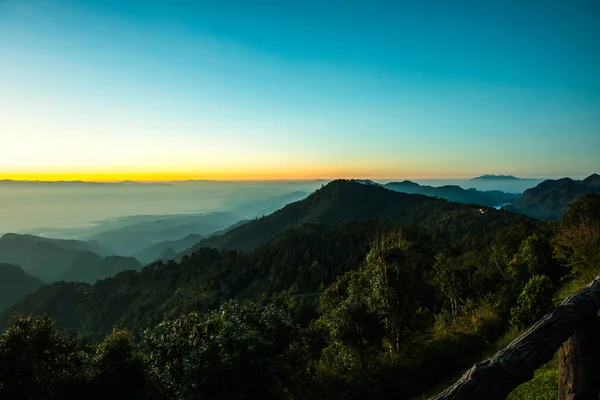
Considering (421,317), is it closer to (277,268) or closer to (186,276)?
(277,268)

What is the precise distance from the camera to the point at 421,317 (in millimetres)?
23969

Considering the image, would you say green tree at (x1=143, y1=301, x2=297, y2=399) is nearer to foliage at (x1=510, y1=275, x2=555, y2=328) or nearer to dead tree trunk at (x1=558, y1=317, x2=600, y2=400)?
foliage at (x1=510, y1=275, x2=555, y2=328)

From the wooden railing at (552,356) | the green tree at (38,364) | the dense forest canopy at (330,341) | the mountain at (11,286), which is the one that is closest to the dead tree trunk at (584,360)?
the wooden railing at (552,356)

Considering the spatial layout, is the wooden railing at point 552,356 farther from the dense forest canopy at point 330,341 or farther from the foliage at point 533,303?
the foliage at point 533,303

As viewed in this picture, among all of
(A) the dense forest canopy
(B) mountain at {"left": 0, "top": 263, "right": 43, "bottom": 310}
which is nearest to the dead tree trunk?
(A) the dense forest canopy

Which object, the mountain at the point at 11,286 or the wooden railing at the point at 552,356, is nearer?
the wooden railing at the point at 552,356

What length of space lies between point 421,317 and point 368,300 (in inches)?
214

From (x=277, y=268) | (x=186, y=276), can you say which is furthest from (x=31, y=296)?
(x=277, y=268)

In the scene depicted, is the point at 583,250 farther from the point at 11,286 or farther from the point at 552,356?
the point at 11,286

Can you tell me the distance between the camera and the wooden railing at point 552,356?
272cm

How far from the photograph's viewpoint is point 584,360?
3.63 meters

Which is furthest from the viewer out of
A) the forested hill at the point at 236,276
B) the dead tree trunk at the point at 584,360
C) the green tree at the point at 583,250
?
the forested hill at the point at 236,276

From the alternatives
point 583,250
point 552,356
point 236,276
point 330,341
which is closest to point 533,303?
point 583,250

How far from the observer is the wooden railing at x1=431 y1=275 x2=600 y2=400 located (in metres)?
2.72
